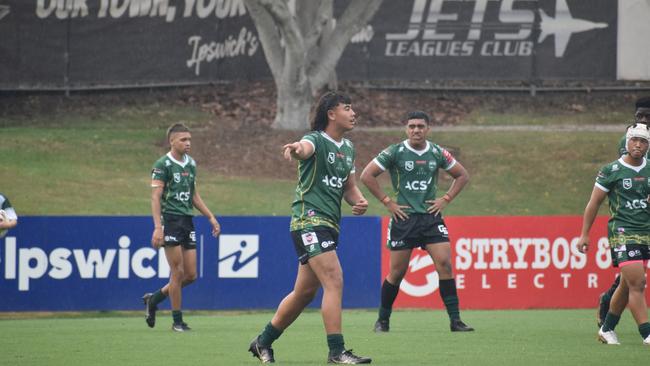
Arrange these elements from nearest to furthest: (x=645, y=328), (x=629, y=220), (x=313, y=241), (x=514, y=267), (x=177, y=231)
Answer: (x=313, y=241)
(x=645, y=328)
(x=629, y=220)
(x=177, y=231)
(x=514, y=267)

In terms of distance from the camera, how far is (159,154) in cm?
2509

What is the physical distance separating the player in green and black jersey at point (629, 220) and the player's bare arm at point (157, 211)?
4372mm

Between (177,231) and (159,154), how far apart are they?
11.7 meters

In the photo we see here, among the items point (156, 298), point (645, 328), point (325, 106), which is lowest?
point (156, 298)

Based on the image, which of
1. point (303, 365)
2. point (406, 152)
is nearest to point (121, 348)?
point (303, 365)

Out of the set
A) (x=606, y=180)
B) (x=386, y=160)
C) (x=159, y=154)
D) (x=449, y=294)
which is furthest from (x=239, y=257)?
(x=159, y=154)

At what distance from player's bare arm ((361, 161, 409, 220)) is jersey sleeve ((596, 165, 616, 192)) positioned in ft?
8.10

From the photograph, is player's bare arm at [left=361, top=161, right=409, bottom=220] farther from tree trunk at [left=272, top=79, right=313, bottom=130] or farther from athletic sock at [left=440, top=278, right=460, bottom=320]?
tree trunk at [left=272, top=79, right=313, bottom=130]

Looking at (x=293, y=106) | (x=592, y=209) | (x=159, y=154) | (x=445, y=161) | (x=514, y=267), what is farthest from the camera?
(x=293, y=106)

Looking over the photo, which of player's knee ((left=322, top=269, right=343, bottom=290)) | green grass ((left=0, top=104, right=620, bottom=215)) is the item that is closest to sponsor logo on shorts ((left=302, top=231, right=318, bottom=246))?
player's knee ((left=322, top=269, right=343, bottom=290))

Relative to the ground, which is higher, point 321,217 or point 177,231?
point 321,217

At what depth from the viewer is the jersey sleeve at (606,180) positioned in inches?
447

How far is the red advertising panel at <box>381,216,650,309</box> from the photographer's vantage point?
17422mm

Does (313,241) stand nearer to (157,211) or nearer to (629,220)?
(629,220)
